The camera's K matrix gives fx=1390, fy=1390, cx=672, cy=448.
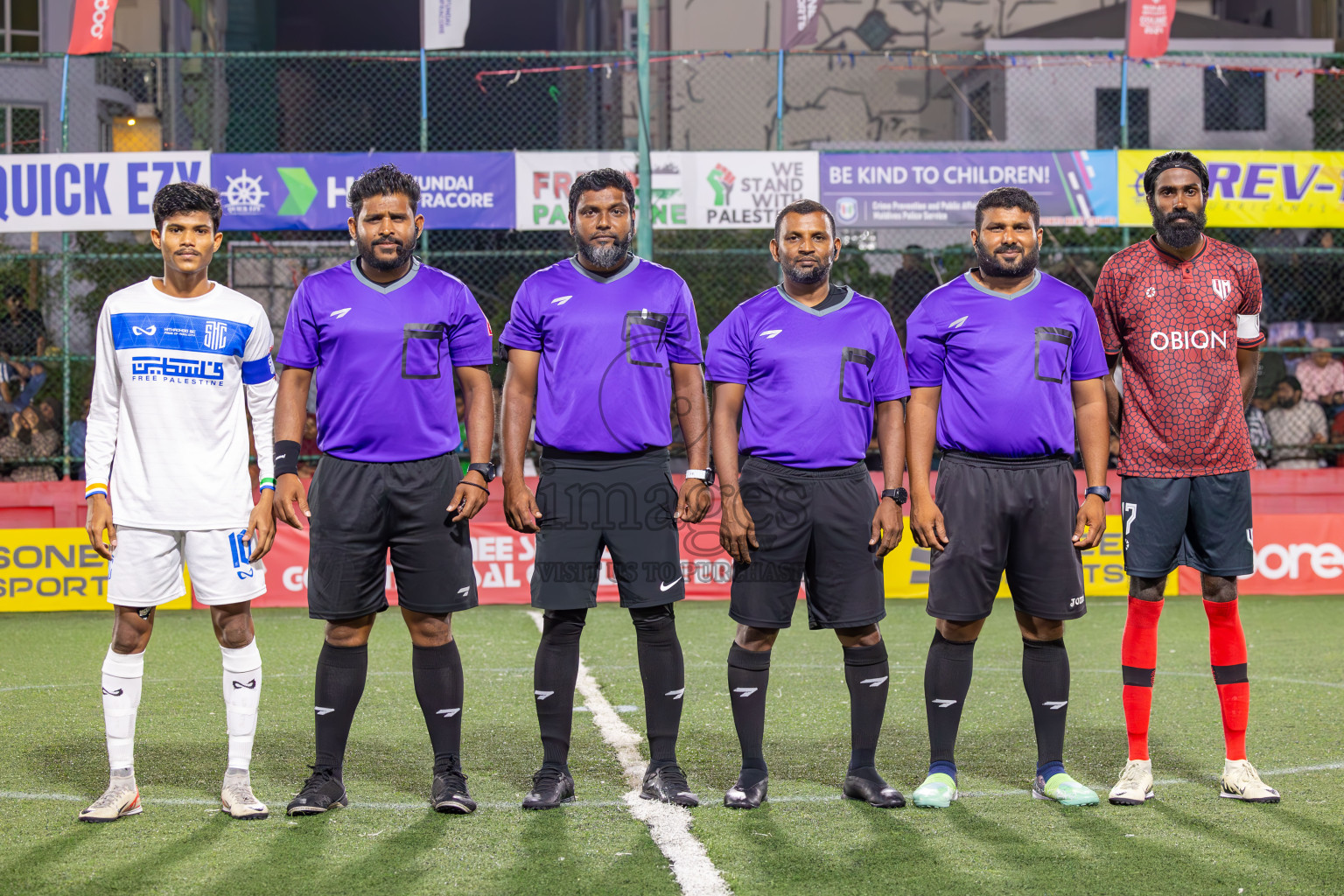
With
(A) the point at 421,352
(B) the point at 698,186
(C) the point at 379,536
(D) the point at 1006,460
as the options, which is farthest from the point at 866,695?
(B) the point at 698,186

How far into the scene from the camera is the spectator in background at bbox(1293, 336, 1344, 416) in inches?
499

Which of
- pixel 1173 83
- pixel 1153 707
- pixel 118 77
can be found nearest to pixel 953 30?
pixel 1173 83

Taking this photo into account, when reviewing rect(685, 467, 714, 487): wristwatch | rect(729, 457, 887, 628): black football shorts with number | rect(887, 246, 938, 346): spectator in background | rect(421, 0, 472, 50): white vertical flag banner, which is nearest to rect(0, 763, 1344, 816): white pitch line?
rect(729, 457, 887, 628): black football shorts with number

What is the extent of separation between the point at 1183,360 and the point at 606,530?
213 cm

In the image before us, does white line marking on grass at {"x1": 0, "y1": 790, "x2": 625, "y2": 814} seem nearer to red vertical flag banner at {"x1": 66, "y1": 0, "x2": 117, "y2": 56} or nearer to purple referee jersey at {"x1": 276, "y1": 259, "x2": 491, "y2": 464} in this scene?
purple referee jersey at {"x1": 276, "y1": 259, "x2": 491, "y2": 464}

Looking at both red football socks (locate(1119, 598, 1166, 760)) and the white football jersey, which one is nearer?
the white football jersey

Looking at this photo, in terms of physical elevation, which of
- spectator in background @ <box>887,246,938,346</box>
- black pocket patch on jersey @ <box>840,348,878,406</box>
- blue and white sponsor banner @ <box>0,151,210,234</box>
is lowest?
black pocket patch on jersey @ <box>840,348,878,406</box>

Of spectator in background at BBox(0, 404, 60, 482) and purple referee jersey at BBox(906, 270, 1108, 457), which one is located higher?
purple referee jersey at BBox(906, 270, 1108, 457)

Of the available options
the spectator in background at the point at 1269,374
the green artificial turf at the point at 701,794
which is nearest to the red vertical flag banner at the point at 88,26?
the green artificial turf at the point at 701,794

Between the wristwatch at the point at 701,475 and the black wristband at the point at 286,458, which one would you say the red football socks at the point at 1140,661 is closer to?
the wristwatch at the point at 701,475

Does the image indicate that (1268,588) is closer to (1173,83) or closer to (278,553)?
(278,553)

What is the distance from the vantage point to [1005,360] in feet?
15.4

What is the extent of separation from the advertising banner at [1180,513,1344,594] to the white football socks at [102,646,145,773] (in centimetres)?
913

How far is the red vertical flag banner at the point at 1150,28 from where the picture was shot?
12688mm
